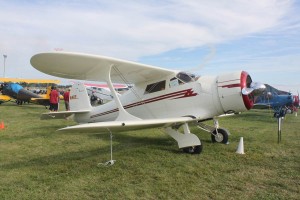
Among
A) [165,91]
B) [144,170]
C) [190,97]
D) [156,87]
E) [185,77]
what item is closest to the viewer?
[144,170]

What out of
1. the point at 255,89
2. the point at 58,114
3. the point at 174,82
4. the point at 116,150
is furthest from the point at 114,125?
the point at 58,114

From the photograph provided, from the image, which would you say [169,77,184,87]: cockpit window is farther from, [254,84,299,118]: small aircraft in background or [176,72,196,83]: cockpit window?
[254,84,299,118]: small aircraft in background

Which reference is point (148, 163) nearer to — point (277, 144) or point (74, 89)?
point (277, 144)

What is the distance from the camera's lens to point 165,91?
7.20 meters

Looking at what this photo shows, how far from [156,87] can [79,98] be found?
3.50 m


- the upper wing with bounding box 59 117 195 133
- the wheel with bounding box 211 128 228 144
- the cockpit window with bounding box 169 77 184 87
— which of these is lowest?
the wheel with bounding box 211 128 228 144

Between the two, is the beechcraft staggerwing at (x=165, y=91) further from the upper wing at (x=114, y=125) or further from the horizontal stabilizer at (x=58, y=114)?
the horizontal stabilizer at (x=58, y=114)

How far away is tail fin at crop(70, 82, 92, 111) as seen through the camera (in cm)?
951

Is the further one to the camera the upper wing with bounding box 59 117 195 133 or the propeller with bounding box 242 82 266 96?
the propeller with bounding box 242 82 266 96

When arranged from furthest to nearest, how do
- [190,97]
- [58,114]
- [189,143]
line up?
[58,114] < [190,97] < [189,143]

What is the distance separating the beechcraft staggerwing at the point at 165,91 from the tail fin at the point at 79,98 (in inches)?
80.6

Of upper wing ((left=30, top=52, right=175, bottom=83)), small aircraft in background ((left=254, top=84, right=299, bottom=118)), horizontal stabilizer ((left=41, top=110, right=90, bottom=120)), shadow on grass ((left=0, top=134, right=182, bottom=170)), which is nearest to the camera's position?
shadow on grass ((left=0, top=134, right=182, bottom=170))

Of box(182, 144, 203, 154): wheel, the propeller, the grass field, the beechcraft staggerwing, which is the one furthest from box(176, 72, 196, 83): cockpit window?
the grass field

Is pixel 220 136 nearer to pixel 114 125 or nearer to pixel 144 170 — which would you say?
pixel 144 170
